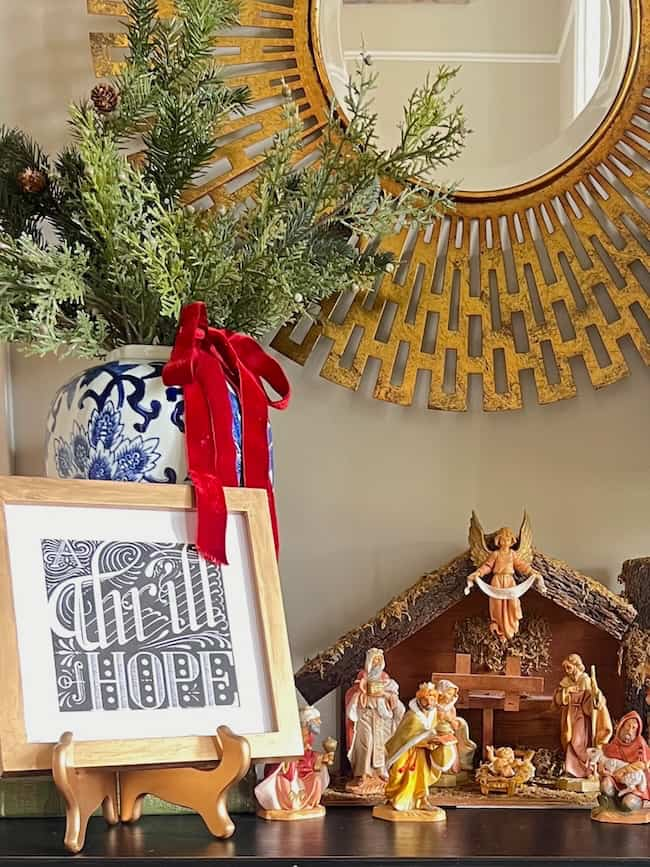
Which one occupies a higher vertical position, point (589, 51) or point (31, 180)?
point (589, 51)

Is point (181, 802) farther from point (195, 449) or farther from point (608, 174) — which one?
point (608, 174)

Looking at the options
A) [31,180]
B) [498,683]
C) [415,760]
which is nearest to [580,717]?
[498,683]

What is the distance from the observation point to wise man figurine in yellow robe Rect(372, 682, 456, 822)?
856 millimetres

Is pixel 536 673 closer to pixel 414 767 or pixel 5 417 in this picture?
pixel 414 767

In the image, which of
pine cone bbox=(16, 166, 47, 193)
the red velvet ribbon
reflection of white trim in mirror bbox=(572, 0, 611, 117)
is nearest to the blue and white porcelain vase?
the red velvet ribbon

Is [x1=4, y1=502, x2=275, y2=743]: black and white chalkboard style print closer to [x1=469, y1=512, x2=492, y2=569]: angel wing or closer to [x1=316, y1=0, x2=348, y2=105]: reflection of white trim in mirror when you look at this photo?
[x1=469, y1=512, x2=492, y2=569]: angel wing

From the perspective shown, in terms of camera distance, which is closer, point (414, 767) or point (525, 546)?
point (414, 767)

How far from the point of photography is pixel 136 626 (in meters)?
0.81

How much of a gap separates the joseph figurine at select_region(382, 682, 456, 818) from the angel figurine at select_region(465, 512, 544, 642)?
14cm

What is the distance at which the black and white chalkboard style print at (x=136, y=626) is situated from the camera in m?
0.78

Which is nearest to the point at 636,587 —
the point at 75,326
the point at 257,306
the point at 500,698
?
the point at 500,698

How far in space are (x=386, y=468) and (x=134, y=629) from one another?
0.40 metres

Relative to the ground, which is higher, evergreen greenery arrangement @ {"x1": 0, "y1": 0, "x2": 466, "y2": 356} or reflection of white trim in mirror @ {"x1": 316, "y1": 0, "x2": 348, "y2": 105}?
reflection of white trim in mirror @ {"x1": 316, "y1": 0, "x2": 348, "y2": 105}

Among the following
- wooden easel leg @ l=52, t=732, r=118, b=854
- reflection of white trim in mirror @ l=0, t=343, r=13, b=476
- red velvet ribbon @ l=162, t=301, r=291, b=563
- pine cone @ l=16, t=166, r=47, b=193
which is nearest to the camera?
wooden easel leg @ l=52, t=732, r=118, b=854
